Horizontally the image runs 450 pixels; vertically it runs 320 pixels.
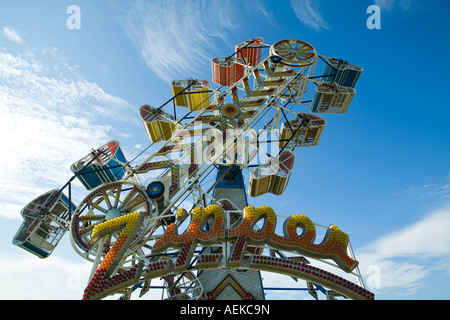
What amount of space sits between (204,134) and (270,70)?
23.3ft

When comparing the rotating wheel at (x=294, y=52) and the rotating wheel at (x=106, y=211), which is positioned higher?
the rotating wheel at (x=294, y=52)

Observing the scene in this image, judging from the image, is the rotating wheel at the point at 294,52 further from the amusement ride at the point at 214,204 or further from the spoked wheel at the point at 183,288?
the spoked wheel at the point at 183,288

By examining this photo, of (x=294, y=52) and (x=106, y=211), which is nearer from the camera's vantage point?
(x=106, y=211)

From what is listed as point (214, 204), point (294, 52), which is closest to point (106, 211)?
point (214, 204)

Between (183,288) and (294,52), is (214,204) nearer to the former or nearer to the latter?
(183,288)

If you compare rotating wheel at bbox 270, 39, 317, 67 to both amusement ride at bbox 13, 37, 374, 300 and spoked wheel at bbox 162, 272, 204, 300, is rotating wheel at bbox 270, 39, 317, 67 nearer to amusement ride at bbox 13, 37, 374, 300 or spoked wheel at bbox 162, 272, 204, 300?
amusement ride at bbox 13, 37, 374, 300

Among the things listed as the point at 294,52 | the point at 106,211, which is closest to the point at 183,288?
the point at 106,211

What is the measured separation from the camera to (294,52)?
20297 millimetres

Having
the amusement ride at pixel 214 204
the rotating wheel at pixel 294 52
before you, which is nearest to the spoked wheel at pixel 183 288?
the amusement ride at pixel 214 204

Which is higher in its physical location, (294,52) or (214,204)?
(294,52)

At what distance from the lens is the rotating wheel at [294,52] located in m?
19.9

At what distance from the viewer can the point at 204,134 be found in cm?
1764

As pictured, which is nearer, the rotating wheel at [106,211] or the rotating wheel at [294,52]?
the rotating wheel at [106,211]
